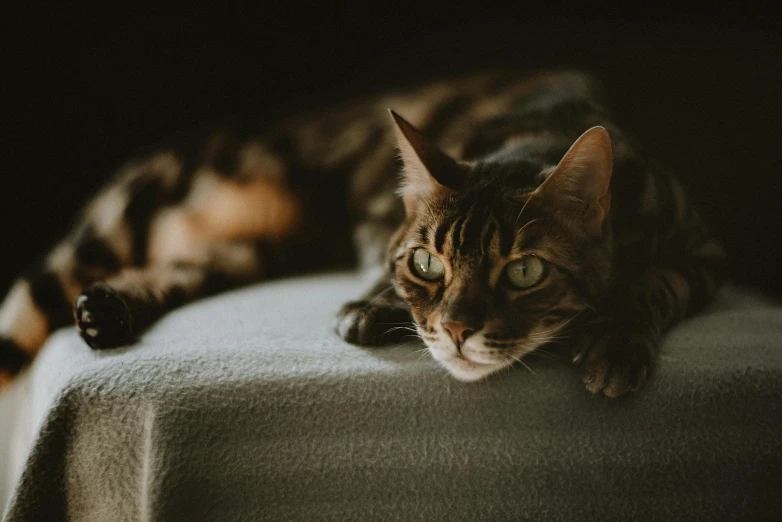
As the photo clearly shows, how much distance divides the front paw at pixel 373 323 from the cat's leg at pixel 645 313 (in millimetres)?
264

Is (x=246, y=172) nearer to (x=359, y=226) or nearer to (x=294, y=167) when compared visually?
(x=294, y=167)

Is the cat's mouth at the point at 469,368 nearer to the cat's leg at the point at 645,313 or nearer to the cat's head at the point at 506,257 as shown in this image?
the cat's head at the point at 506,257

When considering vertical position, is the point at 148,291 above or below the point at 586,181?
below

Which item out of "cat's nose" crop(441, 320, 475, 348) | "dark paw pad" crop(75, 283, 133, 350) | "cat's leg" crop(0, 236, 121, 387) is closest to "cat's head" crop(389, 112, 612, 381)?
"cat's nose" crop(441, 320, 475, 348)

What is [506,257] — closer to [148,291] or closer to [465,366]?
[465,366]

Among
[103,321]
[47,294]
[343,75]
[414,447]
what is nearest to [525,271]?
[414,447]

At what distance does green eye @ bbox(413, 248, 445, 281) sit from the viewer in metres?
0.95

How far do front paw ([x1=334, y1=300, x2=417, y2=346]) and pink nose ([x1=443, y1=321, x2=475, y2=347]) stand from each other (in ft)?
0.45

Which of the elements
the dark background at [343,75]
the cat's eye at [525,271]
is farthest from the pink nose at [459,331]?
the dark background at [343,75]

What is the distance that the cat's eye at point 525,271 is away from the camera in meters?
0.90

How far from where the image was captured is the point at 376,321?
0.97 metres

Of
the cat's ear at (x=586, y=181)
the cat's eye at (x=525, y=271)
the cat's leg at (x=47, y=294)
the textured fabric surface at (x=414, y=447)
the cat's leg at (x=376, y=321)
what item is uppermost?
the cat's ear at (x=586, y=181)

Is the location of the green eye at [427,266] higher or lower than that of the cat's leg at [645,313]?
higher

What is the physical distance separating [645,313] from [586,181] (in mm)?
209
